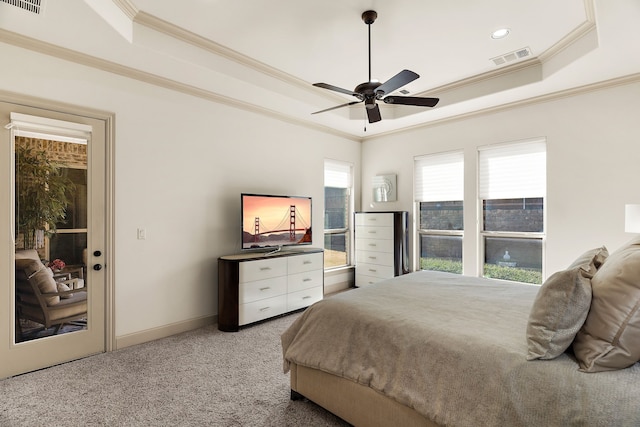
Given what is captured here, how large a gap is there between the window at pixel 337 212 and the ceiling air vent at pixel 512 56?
107 inches

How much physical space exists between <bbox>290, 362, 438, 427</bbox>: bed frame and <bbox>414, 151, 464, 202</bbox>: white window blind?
352cm

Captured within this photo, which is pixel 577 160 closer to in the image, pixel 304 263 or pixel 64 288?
pixel 304 263

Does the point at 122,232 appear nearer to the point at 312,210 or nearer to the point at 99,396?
the point at 99,396

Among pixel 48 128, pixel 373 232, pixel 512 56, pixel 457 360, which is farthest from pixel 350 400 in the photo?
pixel 512 56

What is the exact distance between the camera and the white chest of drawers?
356 centimetres

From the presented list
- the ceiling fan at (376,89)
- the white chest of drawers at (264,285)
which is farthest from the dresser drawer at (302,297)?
the ceiling fan at (376,89)

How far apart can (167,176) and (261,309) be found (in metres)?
1.85

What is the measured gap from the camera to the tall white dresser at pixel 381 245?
4.91 metres

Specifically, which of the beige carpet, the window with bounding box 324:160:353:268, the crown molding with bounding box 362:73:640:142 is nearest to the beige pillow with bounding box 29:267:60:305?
the beige carpet

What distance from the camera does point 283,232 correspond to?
4.28 m

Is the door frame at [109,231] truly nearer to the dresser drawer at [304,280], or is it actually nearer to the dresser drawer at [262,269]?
the dresser drawer at [262,269]

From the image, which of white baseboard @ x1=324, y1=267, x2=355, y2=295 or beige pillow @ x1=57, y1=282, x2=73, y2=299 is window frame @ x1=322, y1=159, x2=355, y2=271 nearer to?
white baseboard @ x1=324, y1=267, x2=355, y2=295

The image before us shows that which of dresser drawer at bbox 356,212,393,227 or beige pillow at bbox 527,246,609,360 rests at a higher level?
dresser drawer at bbox 356,212,393,227

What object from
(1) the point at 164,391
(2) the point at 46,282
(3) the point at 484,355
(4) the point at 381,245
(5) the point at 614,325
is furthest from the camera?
(4) the point at 381,245
